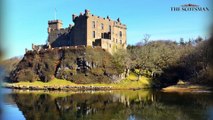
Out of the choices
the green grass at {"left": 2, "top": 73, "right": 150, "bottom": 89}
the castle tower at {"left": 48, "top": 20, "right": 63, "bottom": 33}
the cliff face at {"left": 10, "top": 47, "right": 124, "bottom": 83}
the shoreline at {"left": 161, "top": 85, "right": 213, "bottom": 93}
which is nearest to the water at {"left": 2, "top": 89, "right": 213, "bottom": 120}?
the shoreline at {"left": 161, "top": 85, "right": 213, "bottom": 93}

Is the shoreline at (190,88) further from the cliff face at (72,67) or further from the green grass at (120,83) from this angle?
the cliff face at (72,67)

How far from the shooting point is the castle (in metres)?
105

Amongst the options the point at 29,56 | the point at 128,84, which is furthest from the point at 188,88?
the point at 29,56

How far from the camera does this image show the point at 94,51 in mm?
99000

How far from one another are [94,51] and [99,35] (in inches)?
475

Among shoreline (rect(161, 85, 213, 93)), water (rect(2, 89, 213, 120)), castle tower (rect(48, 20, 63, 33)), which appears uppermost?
castle tower (rect(48, 20, 63, 33))

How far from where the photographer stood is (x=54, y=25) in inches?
4749

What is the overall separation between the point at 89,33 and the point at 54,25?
22.1 meters

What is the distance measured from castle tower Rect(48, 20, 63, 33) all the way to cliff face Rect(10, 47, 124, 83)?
18.6 meters

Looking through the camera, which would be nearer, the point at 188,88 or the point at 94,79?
the point at 188,88

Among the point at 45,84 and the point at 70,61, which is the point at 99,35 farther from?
the point at 45,84

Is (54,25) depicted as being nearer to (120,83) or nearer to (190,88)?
(120,83)

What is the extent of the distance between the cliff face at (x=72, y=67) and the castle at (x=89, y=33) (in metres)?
5.64

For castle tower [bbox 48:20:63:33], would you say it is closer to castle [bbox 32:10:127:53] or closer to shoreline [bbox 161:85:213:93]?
castle [bbox 32:10:127:53]
